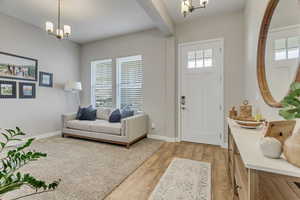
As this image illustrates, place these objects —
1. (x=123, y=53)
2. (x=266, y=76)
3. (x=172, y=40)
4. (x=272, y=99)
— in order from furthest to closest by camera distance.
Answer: (x=123, y=53) → (x=172, y=40) → (x=266, y=76) → (x=272, y=99)

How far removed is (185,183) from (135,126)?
5.81ft

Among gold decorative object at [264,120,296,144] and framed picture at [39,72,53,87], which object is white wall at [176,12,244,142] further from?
framed picture at [39,72,53,87]

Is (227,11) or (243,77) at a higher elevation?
(227,11)

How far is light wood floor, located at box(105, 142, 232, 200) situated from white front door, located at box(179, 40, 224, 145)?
310 millimetres

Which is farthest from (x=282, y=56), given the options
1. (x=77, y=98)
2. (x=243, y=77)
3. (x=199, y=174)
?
(x=77, y=98)

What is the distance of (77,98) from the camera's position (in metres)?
4.98

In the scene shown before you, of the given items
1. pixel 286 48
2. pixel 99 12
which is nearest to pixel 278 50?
pixel 286 48

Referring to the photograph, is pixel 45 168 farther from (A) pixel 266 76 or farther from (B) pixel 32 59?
(A) pixel 266 76

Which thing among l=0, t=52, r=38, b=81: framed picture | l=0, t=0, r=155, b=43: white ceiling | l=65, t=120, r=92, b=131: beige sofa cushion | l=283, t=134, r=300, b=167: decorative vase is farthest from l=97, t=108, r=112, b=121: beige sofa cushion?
l=283, t=134, r=300, b=167: decorative vase

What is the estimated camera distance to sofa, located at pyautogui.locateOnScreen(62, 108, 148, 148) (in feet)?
10.5

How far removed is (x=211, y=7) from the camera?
298cm

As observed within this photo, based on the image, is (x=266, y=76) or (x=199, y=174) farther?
(x=199, y=174)

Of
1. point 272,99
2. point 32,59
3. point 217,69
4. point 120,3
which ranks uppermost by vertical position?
point 120,3

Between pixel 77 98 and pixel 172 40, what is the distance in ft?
11.8
